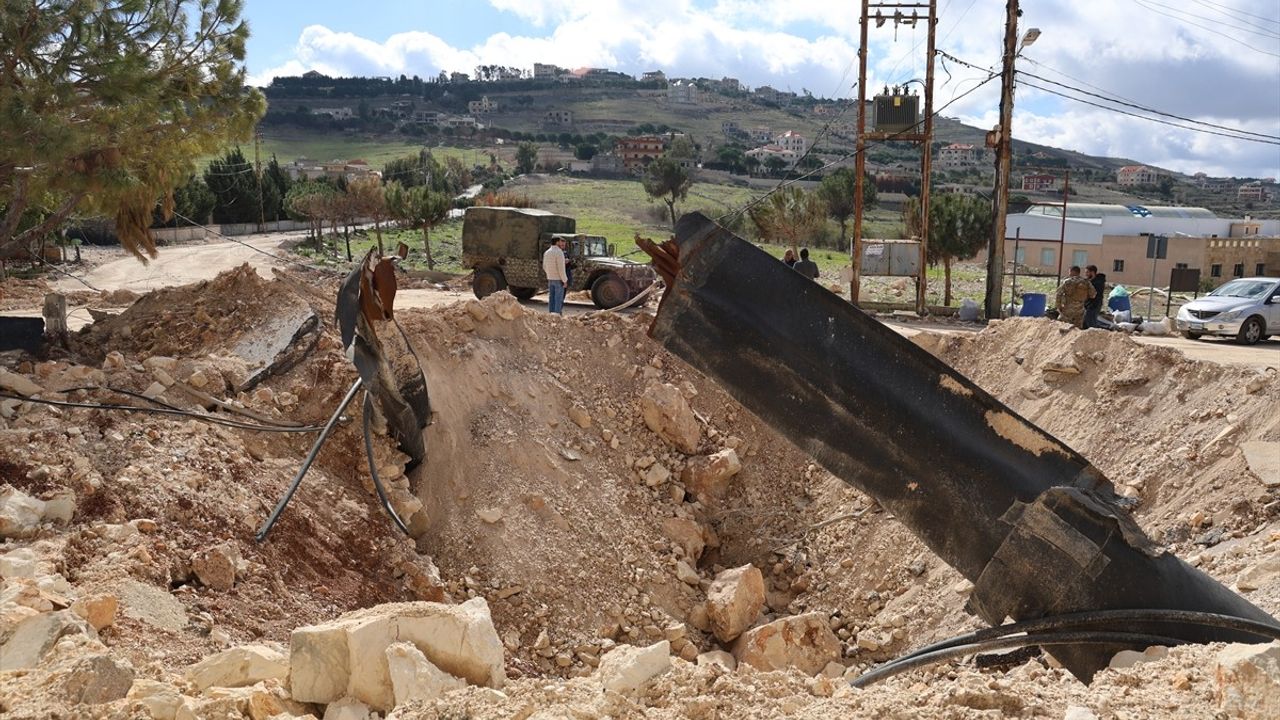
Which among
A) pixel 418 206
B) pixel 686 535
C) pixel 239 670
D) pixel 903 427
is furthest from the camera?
pixel 418 206

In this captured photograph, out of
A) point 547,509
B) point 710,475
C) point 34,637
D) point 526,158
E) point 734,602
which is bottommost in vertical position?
point 734,602

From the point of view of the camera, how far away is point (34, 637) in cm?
389

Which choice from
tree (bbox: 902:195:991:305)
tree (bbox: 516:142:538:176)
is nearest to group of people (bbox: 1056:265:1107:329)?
tree (bbox: 902:195:991:305)

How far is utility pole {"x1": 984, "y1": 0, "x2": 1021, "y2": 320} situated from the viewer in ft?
56.2

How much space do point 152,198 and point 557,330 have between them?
15.7ft

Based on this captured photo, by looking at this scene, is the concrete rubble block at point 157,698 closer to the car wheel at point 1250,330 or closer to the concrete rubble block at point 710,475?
the concrete rubble block at point 710,475

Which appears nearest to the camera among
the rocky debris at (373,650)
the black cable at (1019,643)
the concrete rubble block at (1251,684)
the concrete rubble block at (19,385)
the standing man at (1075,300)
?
the concrete rubble block at (1251,684)

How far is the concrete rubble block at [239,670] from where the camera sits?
12.6 ft

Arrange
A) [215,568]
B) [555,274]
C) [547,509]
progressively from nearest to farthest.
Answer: [215,568]
[547,509]
[555,274]

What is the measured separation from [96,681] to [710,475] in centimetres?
723

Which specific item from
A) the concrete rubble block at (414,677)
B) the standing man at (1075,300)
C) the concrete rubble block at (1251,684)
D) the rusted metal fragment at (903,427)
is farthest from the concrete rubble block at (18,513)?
the standing man at (1075,300)

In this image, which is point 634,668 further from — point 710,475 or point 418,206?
point 418,206

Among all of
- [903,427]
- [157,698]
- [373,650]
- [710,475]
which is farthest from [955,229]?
[157,698]

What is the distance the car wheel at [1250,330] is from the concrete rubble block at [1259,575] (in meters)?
11.5
